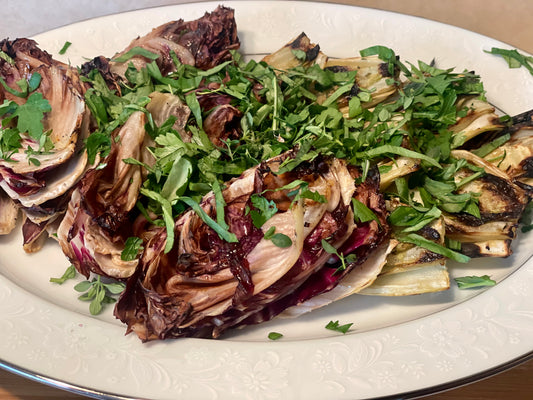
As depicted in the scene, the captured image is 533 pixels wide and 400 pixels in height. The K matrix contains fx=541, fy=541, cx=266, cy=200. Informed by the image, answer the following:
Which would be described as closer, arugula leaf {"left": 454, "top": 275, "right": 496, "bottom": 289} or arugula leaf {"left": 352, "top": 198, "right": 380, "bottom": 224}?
arugula leaf {"left": 352, "top": 198, "right": 380, "bottom": 224}

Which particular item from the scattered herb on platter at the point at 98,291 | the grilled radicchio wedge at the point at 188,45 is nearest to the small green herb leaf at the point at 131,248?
the scattered herb on platter at the point at 98,291

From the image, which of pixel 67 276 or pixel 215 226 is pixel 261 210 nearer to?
pixel 215 226

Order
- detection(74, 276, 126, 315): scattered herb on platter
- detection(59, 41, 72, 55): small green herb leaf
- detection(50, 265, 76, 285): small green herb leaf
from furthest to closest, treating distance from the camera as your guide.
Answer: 1. detection(59, 41, 72, 55): small green herb leaf
2. detection(50, 265, 76, 285): small green herb leaf
3. detection(74, 276, 126, 315): scattered herb on platter

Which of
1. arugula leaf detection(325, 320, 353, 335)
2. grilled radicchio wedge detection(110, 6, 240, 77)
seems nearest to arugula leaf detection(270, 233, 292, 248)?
arugula leaf detection(325, 320, 353, 335)

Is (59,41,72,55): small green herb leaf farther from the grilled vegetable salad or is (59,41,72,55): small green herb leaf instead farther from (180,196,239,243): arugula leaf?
(180,196,239,243): arugula leaf

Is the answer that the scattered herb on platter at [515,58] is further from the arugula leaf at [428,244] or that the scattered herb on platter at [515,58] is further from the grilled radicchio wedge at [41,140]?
the grilled radicchio wedge at [41,140]

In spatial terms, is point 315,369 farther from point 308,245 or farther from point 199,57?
point 199,57
